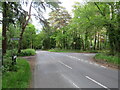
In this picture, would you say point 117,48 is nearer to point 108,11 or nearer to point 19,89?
point 108,11

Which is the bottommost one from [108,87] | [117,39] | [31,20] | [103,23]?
[108,87]

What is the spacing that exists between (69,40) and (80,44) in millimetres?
5388

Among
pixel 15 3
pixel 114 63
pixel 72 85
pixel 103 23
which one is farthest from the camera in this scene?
pixel 103 23

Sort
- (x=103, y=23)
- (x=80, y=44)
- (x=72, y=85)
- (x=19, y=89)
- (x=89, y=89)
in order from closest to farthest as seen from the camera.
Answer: (x=19, y=89) → (x=89, y=89) → (x=72, y=85) → (x=103, y=23) → (x=80, y=44)

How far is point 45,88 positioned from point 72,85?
1389mm

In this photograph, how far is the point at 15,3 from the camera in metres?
10.4

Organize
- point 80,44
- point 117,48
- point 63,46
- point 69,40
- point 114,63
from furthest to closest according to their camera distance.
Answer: point 63,46 < point 69,40 < point 80,44 < point 117,48 < point 114,63

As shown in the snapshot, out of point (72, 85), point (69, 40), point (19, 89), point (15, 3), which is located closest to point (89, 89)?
point (72, 85)

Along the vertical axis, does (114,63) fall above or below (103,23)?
below

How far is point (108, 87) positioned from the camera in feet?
19.9

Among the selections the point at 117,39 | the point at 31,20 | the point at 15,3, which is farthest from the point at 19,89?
the point at 31,20

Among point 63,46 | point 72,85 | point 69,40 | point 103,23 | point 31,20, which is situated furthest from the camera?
point 63,46

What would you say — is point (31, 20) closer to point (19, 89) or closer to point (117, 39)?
point (117, 39)

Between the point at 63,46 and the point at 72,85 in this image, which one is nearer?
the point at 72,85
